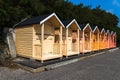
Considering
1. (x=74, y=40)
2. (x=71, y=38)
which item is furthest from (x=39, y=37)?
(x=74, y=40)

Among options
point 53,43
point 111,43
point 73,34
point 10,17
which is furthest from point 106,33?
point 10,17

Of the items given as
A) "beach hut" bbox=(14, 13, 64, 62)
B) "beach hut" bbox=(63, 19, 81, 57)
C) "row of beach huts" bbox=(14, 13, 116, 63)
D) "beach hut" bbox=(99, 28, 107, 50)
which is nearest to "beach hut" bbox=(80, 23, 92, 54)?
"row of beach huts" bbox=(14, 13, 116, 63)

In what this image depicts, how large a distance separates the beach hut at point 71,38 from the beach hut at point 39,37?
3.62 ft

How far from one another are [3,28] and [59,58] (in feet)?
19.7

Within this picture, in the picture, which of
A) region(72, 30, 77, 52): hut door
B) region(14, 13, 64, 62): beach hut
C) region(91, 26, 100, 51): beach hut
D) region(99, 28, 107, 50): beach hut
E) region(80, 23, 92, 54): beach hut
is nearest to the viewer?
region(14, 13, 64, 62): beach hut

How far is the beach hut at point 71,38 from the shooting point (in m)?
20.1

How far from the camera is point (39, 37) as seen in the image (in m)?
17.7

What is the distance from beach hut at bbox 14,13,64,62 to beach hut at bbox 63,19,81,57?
A: 1102 mm

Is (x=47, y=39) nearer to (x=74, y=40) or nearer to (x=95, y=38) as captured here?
(x=74, y=40)

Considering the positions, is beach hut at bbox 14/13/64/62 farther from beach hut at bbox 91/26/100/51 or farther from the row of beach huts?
beach hut at bbox 91/26/100/51

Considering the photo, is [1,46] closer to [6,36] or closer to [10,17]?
[6,36]

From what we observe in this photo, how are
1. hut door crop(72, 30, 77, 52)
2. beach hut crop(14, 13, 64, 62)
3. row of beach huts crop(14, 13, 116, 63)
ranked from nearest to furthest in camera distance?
1. beach hut crop(14, 13, 64, 62)
2. row of beach huts crop(14, 13, 116, 63)
3. hut door crop(72, 30, 77, 52)

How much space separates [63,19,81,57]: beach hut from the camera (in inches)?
790

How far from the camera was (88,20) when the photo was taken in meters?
40.0
